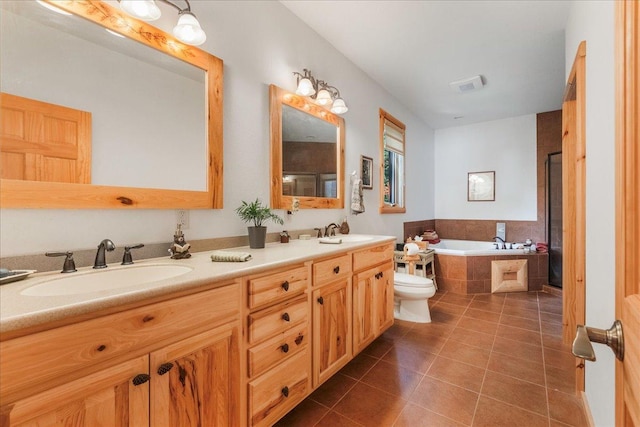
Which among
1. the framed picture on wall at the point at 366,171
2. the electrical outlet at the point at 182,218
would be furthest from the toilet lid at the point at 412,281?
the electrical outlet at the point at 182,218

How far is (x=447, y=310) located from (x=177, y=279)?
307 centimetres

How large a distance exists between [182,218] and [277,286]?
661mm

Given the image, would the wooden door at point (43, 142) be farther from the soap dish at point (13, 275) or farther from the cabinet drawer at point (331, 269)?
the cabinet drawer at point (331, 269)

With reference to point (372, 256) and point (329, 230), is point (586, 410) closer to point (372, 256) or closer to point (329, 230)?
point (372, 256)

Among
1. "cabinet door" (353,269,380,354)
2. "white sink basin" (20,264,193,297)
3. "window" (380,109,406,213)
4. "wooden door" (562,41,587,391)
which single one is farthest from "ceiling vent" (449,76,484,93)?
"white sink basin" (20,264,193,297)

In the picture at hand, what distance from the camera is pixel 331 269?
5.64 feet

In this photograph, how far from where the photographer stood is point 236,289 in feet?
3.78

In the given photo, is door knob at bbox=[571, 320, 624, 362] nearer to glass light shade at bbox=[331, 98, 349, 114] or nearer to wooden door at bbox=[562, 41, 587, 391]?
wooden door at bbox=[562, 41, 587, 391]

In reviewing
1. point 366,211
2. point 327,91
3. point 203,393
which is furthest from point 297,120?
point 203,393

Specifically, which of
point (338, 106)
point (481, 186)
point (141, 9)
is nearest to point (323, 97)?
point (338, 106)

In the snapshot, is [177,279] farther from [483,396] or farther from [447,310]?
[447,310]

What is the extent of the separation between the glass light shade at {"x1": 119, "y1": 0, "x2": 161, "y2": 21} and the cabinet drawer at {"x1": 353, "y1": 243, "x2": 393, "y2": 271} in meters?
1.72

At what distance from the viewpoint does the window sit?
11.5 feet

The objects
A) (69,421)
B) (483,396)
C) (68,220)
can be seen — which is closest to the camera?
(69,421)
